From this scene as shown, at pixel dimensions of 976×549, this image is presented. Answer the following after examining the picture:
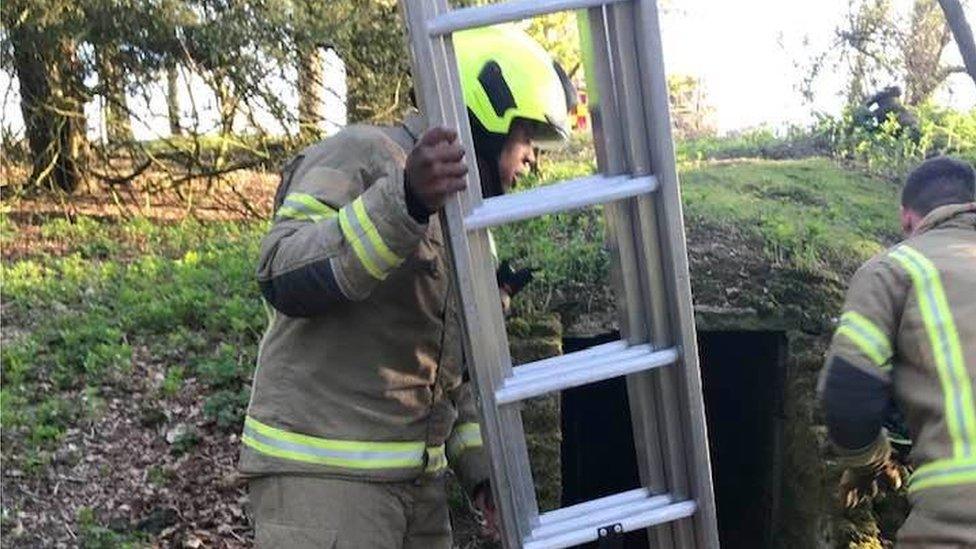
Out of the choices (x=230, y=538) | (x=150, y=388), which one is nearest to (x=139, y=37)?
(x=150, y=388)

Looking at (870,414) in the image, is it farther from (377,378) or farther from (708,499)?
(377,378)

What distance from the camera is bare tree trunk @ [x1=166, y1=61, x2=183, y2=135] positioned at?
764 cm

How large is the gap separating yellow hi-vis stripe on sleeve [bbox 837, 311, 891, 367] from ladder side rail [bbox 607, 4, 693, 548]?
587 millimetres

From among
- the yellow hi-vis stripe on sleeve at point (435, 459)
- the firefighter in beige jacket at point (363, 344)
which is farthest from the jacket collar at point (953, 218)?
the yellow hi-vis stripe on sleeve at point (435, 459)

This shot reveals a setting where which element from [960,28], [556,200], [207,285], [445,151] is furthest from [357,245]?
[207,285]

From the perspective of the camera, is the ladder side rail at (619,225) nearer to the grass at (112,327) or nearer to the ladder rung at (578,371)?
the ladder rung at (578,371)

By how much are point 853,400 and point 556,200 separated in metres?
1.08

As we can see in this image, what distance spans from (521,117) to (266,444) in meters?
0.98

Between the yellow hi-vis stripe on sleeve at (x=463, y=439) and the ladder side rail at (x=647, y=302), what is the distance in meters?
0.62

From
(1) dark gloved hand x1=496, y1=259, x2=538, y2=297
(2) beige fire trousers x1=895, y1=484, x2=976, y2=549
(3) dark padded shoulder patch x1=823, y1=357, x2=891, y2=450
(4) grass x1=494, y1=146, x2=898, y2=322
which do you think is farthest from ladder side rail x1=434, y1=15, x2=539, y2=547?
(4) grass x1=494, y1=146, x2=898, y2=322

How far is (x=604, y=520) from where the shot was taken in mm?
2475

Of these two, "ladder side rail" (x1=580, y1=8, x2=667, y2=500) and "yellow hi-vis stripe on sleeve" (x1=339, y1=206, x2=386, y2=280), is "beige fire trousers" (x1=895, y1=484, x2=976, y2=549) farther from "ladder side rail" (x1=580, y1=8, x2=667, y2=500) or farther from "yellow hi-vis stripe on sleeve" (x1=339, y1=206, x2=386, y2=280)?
"yellow hi-vis stripe on sleeve" (x1=339, y1=206, x2=386, y2=280)

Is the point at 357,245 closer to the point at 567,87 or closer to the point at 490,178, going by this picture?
the point at 490,178

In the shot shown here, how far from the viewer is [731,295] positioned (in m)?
5.02
